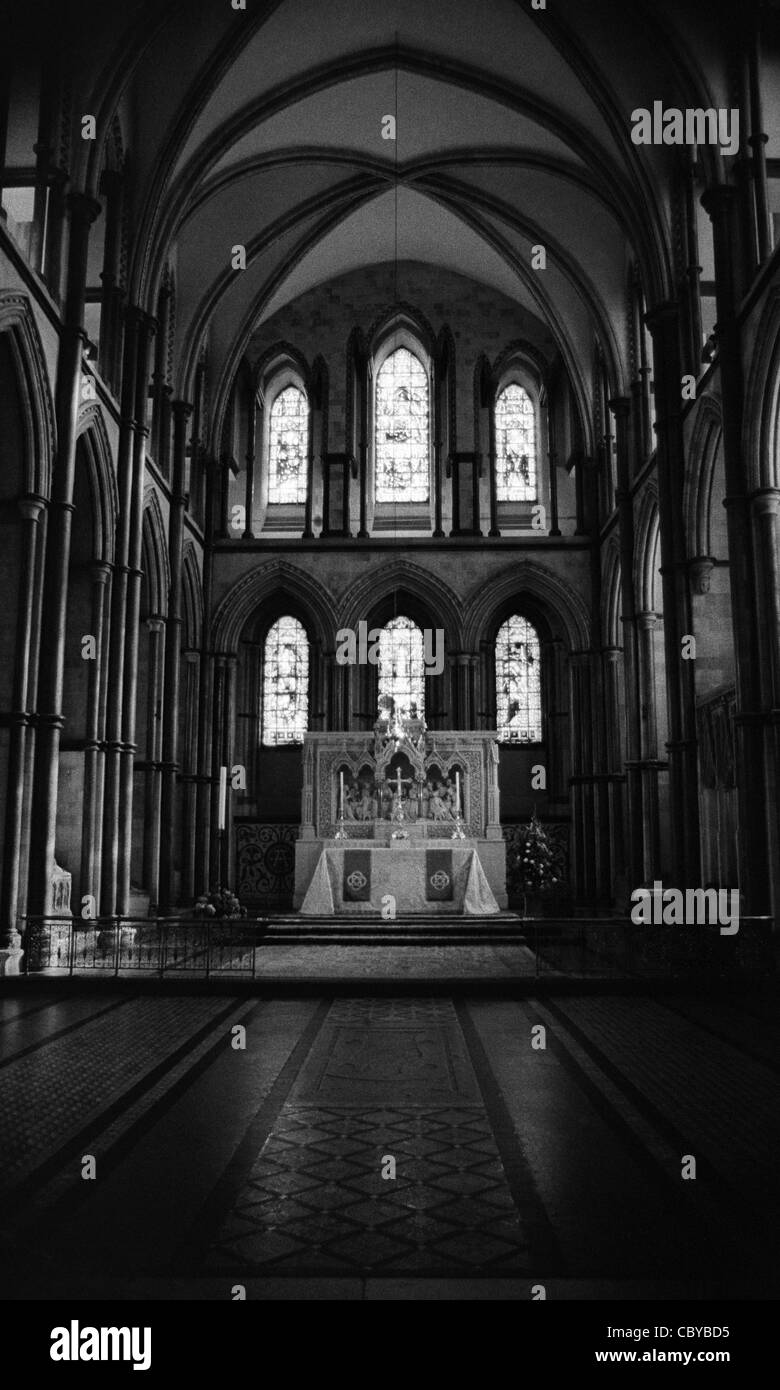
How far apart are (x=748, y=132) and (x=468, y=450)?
37.7ft

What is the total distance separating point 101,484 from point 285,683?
8.94m

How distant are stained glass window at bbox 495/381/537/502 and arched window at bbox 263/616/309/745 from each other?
591 centimetres

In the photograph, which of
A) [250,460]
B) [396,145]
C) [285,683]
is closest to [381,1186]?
[285,683]

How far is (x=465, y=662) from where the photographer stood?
23.5m

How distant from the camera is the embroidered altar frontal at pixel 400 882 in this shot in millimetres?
17094

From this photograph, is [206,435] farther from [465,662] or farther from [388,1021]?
[388,1021]

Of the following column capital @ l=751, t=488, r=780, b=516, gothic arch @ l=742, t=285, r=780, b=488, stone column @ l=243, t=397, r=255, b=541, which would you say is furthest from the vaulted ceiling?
column capital @ l=751, t=488, r=780, b=516

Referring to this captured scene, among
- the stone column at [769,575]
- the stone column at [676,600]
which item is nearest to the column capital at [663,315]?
the stone column at [676,600]

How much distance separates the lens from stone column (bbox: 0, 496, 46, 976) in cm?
1199

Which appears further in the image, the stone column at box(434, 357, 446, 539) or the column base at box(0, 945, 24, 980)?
the stone column at box(434, 357, 446, 539)

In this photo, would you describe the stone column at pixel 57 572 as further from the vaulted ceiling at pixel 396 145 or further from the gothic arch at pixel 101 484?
the vaulted ceiling at pixel 396 145

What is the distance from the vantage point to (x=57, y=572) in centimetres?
1323

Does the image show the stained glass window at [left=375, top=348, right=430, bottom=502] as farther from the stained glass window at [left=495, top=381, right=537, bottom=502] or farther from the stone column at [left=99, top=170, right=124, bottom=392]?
the stone column at [left=99, top=170, right=124, bottom=392]

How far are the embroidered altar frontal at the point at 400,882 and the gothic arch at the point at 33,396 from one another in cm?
754
